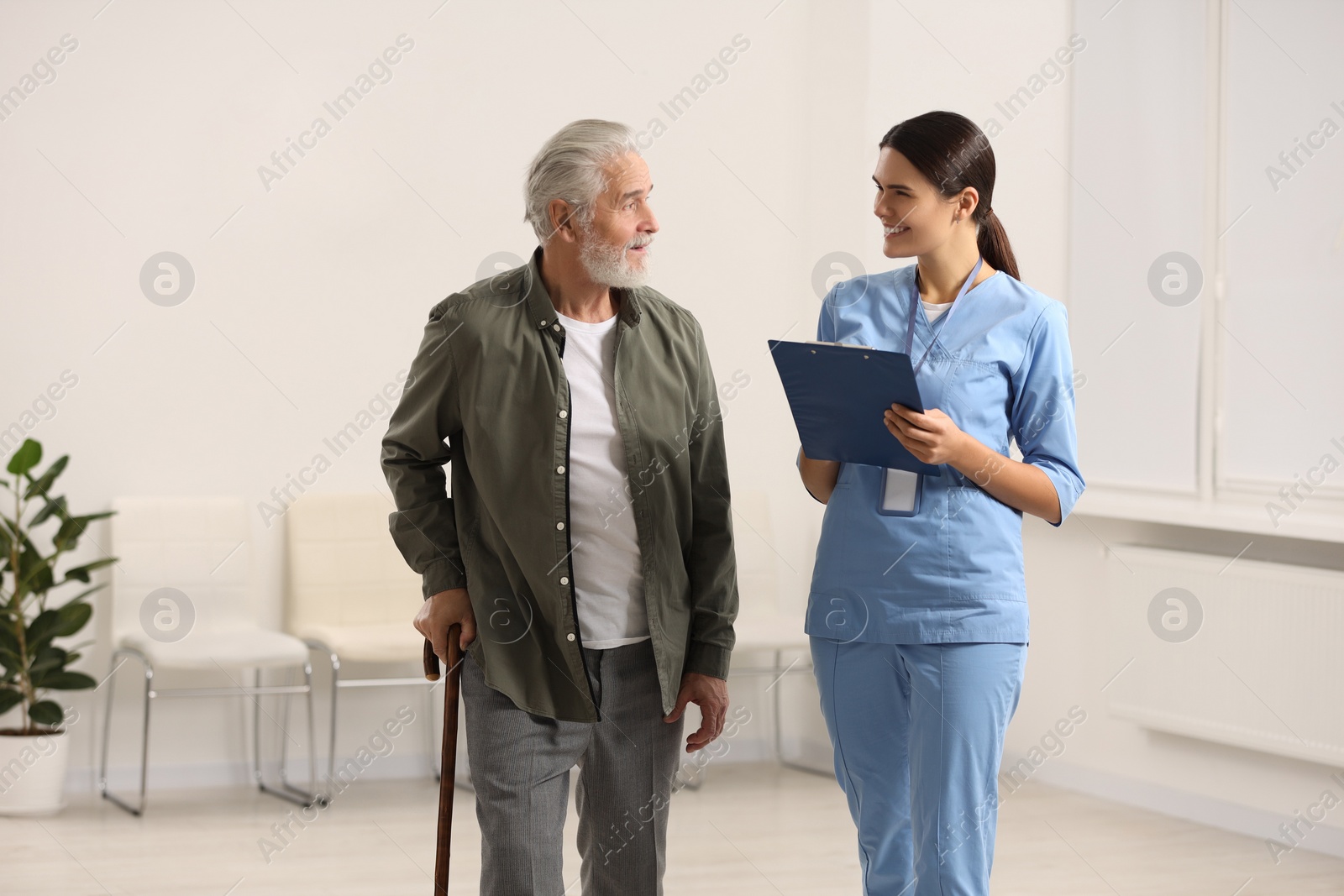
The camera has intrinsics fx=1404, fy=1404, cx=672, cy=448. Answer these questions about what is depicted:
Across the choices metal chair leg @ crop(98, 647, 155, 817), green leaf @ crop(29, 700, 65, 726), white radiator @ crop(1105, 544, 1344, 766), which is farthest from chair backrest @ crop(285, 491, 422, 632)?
white radiator @ crop(1105, 544, 1344, 766)

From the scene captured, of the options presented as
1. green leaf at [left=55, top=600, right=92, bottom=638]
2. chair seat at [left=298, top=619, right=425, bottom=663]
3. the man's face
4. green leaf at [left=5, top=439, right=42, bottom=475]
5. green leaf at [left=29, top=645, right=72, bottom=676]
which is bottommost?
green leaf at [left=29, top=645, right=72, bottom=676]

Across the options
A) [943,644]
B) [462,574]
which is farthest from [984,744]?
[462,574]

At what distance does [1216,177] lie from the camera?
4141 mm

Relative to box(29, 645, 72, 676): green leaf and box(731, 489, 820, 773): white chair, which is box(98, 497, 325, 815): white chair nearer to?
box(29, 645, 72, 676): green leaf

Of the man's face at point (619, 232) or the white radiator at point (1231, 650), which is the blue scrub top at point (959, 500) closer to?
the man's face at point (619, 232)

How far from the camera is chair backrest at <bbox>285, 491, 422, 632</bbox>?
4504 millimetres

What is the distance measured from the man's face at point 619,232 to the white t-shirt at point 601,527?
0.47ft

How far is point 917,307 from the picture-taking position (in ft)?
6.52

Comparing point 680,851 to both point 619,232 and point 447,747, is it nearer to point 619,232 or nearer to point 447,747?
point 447,747

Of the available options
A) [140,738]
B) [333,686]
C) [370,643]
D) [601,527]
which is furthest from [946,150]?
[140,738]

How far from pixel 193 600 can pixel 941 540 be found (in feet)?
10.3

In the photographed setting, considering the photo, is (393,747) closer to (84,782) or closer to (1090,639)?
(84,782)

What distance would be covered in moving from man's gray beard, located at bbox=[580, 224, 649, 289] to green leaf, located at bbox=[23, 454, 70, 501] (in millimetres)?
2759

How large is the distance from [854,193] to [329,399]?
74.5 inches
